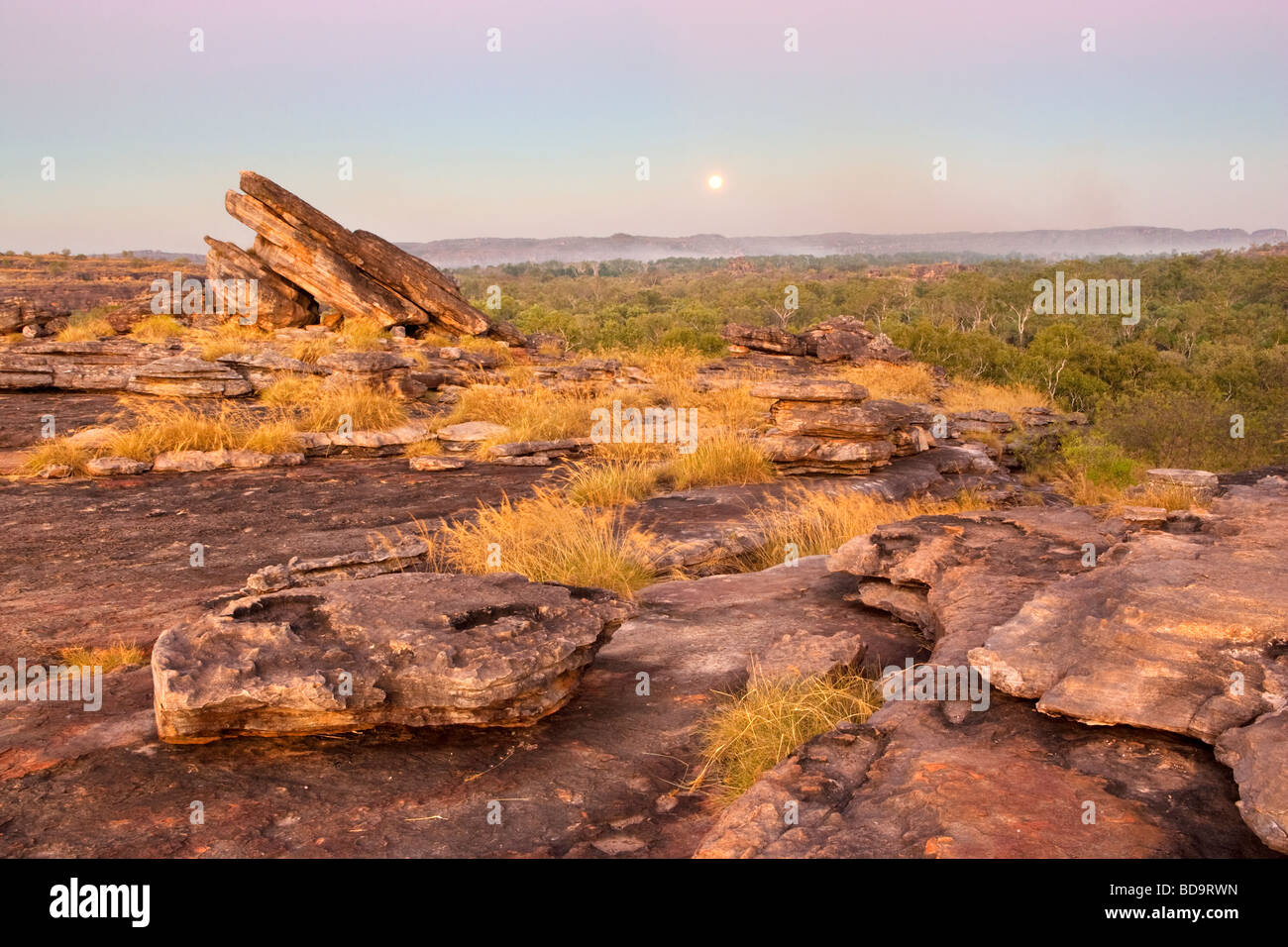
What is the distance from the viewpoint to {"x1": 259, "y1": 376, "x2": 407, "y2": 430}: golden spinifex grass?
11.5 meters

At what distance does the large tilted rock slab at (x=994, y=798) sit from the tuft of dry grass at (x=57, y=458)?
9.01 meters

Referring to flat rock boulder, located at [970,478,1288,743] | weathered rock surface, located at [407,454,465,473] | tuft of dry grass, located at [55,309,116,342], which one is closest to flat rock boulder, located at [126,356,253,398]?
weathered rock surface, located at [407,454,465,473]

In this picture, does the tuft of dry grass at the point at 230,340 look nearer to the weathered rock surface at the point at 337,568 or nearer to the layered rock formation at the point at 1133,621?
the weathered rock surface at the point at 337,568

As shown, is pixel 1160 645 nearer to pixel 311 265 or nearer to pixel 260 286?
pixel 311 265

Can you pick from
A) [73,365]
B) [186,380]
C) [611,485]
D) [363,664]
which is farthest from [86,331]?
[363,664]

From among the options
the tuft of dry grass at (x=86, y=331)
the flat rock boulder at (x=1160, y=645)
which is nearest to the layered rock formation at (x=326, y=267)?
the tuft of dry grass at (x=86, y=331)

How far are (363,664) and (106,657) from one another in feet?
6.26

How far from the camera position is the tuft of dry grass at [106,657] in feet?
13.4

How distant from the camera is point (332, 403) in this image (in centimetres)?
1173

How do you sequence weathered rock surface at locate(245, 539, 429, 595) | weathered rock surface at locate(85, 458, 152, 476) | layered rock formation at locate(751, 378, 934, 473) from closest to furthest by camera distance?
weathered rock surface at locate(245, 539, 429, 595) < weathered rock surface at locate(85, 458, 152, 476) < layered rock formation at locate(751, 378, 934, 473)

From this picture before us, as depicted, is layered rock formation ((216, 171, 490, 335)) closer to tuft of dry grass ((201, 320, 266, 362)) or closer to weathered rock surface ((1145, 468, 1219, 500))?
tuft of dry grass ((201, 320, 266, 362))

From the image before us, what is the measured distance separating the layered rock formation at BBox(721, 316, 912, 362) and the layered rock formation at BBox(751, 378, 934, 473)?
10.1m

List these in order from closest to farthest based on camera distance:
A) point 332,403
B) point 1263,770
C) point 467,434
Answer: point 1263,770, point 467,434, point 332,403

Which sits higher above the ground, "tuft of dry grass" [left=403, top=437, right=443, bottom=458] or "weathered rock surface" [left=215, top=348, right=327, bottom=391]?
"weathered rock surface" [left=215, top=348, right=327, bottom=391]
